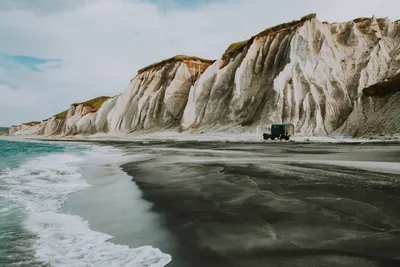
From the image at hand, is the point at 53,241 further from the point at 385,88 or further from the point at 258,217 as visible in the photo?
the point at 385,88

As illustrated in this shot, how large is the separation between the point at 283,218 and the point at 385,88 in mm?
36187

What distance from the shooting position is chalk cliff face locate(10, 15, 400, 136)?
130 ft

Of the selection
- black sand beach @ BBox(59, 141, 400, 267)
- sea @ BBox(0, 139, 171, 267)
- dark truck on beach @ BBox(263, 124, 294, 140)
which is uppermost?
dark truck on beach @ BBox(263, 124, 294, 140)

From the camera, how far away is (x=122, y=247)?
14.3 feet

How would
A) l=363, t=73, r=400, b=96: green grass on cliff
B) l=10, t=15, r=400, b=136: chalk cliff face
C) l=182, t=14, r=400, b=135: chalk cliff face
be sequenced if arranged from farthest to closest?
l=182, t=14, r=400, b=135: chalk cliff face, l=10, t=15, r=400, b=136: chalk cliff face, l=363, t=73, r=400, b=96: green grass on cliff

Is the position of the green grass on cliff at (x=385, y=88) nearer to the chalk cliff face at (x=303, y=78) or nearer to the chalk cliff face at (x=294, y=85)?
the chalk cliff face at (x=294, y=85)

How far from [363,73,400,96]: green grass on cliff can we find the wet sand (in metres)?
29.3

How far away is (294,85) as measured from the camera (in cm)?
4322

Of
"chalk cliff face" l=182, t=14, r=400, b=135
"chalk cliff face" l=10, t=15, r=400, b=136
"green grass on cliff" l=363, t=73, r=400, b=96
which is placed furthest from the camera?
"chalk cliff face" l=182, t=14, r=400, b=135

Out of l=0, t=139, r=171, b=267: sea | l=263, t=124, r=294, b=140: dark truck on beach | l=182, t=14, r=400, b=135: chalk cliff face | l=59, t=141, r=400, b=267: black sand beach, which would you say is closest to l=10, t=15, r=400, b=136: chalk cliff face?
l=182, t=14, r=400, b=135: chalk cliff face

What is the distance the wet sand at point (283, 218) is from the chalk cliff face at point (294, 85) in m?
27.6

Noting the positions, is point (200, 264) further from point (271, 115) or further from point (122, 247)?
point (271, 115)

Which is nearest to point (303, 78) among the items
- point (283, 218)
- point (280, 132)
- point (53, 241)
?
point (280, 132)

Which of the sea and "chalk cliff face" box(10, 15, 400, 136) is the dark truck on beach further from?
the sea
